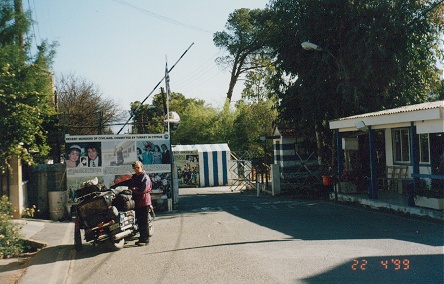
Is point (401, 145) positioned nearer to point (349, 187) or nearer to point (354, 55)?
point (349, 187)

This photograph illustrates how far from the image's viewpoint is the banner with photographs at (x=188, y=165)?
111ft

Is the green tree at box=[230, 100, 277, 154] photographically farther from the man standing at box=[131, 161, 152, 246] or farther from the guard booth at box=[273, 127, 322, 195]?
the man standing at box=[131, 161, 152, 246]

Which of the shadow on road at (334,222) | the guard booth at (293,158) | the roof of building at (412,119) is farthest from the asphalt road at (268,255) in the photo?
the guard booth at (293,158)

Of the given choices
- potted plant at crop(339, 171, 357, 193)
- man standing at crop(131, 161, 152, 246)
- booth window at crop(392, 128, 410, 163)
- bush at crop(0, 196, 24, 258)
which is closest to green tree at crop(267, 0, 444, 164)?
booth window at crop(392, 128, 410, 163)

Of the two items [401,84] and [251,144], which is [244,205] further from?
[251,144]

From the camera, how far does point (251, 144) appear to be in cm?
3994

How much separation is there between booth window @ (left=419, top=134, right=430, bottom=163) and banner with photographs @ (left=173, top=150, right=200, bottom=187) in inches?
745

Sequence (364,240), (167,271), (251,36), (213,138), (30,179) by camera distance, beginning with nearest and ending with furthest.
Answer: (167,271) → (364,240) → (30,179) → (251,36) → (213,138)

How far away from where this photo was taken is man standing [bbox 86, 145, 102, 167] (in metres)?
16.2

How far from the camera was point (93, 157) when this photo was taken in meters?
16.2

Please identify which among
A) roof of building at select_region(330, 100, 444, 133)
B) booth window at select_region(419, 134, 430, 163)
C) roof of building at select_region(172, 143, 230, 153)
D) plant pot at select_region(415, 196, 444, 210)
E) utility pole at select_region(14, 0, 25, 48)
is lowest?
plant pot at select_region(415, 196, 444, 210)

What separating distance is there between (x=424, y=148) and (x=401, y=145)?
1714mm

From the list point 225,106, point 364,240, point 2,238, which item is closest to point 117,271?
point 2,238

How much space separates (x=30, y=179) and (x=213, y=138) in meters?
27.0
